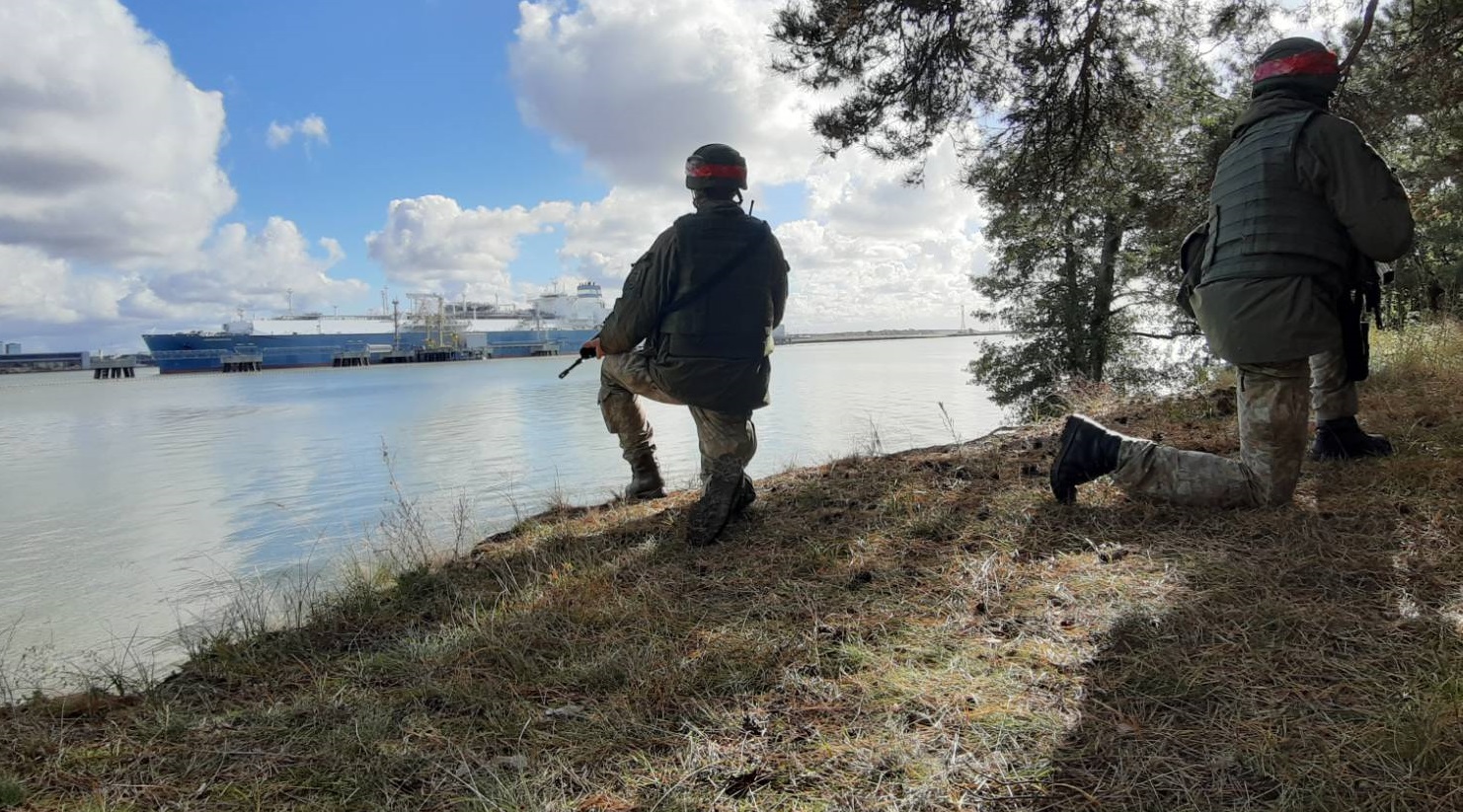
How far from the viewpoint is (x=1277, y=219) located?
292 centimetres

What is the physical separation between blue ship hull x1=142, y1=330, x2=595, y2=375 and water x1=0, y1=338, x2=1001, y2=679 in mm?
57073

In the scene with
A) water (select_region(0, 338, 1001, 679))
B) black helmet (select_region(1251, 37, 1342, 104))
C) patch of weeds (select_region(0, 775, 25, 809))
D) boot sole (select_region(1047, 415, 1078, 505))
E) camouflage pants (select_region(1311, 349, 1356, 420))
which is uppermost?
black helmet (select_region(1251, 37, 1342, 104))

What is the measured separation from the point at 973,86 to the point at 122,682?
20.8 ft

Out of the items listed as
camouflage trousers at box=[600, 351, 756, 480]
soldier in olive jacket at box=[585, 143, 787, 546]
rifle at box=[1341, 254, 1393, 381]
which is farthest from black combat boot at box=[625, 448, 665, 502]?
rifle at box=[1341, 254, 1393, 381]

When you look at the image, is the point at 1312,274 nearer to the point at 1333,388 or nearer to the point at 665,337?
the point at 1333,388

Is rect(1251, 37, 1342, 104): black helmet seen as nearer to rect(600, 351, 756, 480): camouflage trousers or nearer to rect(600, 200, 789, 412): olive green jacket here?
rect(600, 200, 789, 412): olive green jacket

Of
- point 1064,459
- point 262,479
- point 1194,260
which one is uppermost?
point 1194,260

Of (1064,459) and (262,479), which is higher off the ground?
(1064,459)

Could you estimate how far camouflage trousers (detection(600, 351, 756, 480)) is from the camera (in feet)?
13.1

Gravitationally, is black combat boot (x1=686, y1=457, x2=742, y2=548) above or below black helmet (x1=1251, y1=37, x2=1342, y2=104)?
below

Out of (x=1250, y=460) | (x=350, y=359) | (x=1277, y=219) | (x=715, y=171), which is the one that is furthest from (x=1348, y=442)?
(x=350, y=359)

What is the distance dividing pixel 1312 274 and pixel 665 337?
292cm

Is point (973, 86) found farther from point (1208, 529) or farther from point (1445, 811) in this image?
point (1445, 811)

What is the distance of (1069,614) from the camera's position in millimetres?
2141
